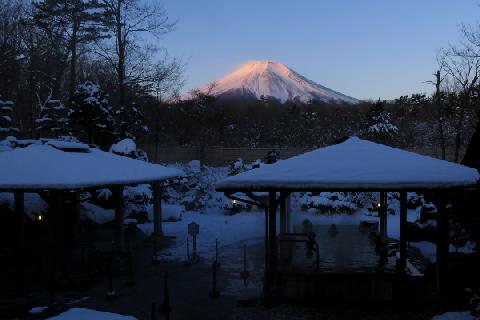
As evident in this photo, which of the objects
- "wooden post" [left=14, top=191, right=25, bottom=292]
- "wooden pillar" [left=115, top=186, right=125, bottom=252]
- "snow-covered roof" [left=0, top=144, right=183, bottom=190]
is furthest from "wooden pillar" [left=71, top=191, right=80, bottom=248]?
"snow-covered roof" [left=0, top=144, right=183, bottom=190]

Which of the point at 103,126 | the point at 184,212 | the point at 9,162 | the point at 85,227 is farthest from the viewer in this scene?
the point at 184,212

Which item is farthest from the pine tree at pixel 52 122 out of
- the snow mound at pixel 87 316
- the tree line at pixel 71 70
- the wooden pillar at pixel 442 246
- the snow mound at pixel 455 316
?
the snow mound at pixel 455 316

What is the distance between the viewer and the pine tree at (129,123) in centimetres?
2959

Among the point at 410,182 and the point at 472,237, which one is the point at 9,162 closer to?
the point at 410,182

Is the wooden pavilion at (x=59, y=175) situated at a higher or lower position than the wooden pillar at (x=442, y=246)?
higher

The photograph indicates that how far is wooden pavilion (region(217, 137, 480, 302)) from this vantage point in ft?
35.0

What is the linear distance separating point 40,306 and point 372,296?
7.30 meters

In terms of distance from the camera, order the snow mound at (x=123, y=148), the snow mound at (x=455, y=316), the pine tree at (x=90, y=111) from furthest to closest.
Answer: the pine tree at (x=90, y=111) < the snow mound at (x=123, y=148) < the snow mound at (x=455, y=316)

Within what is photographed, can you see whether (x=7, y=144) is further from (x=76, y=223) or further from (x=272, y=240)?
(x=272, y=240)

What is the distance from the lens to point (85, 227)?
2088 cm

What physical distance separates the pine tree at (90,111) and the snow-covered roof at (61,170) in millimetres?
9367

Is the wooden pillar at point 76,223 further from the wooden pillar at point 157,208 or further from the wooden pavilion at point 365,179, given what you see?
the wooden pavilion at point 365,179

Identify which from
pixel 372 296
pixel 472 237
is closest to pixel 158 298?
pixel 372 296

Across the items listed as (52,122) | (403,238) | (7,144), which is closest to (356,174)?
(403,238)
